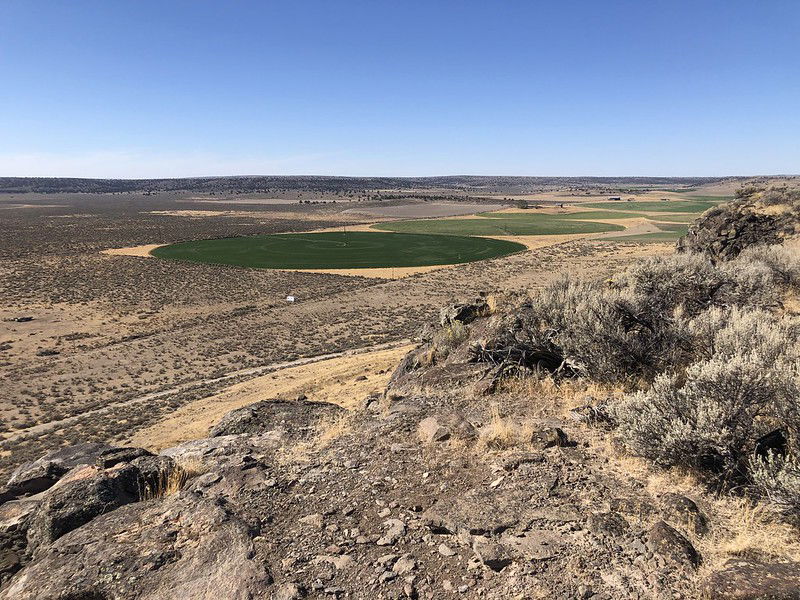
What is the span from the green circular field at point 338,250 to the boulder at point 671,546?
5992 cm

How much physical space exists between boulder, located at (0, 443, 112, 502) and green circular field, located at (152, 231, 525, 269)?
172 feet

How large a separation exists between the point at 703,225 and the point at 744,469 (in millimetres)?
30162

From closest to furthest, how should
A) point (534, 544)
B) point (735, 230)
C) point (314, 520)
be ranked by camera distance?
point (534, 544) < point (314, 520) < point (735, 230)

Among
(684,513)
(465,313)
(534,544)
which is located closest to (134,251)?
(465,313)

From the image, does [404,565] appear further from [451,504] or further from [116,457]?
[116,457]

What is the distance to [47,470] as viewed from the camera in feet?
38.4

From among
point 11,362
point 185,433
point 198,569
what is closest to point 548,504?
point 198,569

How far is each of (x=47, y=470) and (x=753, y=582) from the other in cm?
1380

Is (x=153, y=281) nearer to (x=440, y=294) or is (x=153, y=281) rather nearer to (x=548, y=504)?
(x=440, y=294)

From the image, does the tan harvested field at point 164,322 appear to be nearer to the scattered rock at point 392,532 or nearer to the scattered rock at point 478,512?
the scattered rock at point 478,512

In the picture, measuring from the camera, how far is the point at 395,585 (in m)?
5.93

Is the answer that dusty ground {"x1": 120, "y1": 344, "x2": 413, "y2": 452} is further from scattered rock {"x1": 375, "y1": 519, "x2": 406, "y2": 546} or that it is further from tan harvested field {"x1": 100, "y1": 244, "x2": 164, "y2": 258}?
tan harvested field {"x1": 100, "y1": 244, "x2": 164, "y2": 258}

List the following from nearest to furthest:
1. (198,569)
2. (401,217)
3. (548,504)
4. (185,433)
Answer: (198,569) → (548,504) → (185,433) → (401,217)

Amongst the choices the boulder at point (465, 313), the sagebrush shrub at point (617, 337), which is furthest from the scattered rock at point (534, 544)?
the boulder at point (465, 313)
